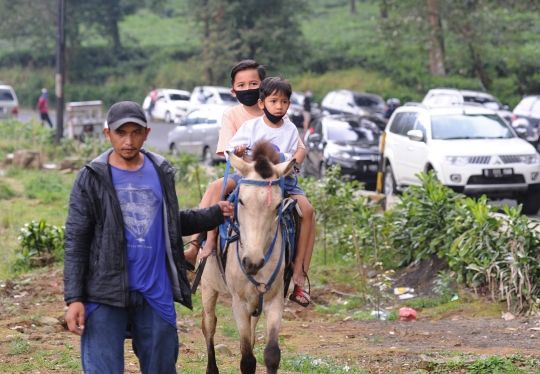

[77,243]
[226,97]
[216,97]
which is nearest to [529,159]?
[77,243]

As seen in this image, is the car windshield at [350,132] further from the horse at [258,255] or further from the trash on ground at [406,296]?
the horse at [258,255]

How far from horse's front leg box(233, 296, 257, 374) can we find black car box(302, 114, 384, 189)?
1223 centimetres

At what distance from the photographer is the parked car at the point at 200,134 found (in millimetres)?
23234

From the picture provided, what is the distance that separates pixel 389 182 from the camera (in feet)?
57.1

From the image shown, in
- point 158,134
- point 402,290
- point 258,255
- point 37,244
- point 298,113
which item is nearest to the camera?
point 258,255

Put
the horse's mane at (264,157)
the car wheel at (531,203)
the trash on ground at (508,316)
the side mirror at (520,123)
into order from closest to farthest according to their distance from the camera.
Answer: the horse's mane at (264,157), the trash on ground at (508,316), the car wheel at (531,203), the side mirror at (520,123)

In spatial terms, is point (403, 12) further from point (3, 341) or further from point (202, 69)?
point (3, 341)

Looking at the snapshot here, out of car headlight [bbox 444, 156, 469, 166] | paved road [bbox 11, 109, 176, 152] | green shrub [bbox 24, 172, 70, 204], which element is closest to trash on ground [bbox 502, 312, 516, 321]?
car headlight [bbox 444, 156, 469, 166]

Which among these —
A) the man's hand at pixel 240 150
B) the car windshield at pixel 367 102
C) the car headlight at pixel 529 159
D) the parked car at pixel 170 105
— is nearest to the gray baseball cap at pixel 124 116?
the man's hand at pixel 240 150

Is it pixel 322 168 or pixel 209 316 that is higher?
pixel 322 168

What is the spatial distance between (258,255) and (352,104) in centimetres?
2982

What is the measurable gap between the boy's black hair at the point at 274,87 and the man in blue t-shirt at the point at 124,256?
1.76m

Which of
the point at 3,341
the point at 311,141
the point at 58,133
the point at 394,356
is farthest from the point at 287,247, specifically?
the point at 58,133

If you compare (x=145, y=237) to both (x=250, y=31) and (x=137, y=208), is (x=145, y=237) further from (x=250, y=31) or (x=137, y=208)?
(x=250, y=31)
